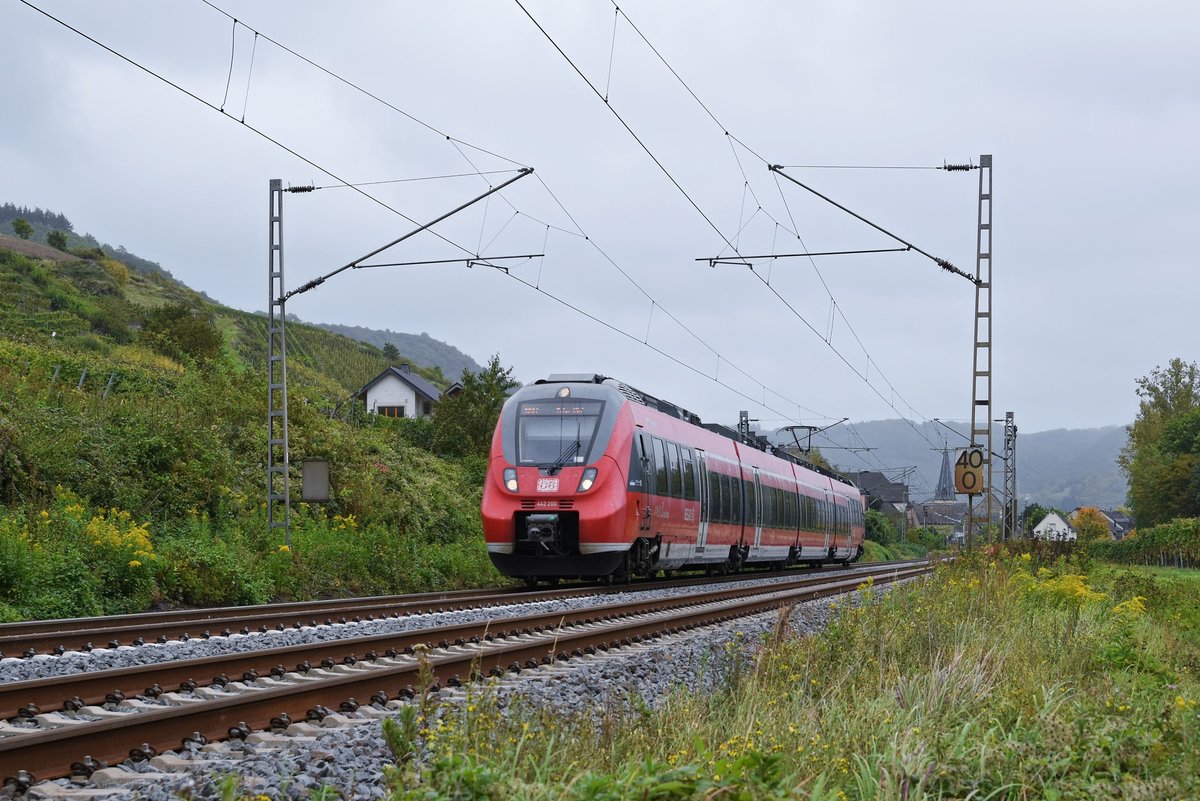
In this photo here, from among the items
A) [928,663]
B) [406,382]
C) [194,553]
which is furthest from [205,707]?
[406,382]

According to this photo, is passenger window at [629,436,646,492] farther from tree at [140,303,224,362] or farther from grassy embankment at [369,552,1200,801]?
tree at [140,303,224,362]


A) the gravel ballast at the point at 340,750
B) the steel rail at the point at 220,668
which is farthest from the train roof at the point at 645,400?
the gravel ballast at the point at 340,750

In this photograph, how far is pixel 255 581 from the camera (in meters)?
17.4

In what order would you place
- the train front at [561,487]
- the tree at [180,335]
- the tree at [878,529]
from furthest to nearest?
the tree at [878,529] < the tree at [180,335] < the train front at [561,487]

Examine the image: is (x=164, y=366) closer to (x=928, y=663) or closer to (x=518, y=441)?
(x=518, y=441)

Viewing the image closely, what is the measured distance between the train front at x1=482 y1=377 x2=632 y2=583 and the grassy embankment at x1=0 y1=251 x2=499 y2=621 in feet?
9.03

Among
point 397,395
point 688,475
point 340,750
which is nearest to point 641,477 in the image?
point 688,475

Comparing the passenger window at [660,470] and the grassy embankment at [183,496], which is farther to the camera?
the passenger window at [660,470]

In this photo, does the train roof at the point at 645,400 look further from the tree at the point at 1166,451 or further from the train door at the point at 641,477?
the tree at the point at 1166,451

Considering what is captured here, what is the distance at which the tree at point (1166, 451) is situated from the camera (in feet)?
274

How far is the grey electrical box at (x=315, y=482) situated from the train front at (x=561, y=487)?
3.06 metres

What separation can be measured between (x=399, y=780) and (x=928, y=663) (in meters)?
5.81

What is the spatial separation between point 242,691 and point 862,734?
14.9 feet

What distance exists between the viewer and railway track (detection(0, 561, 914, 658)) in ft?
34.6
